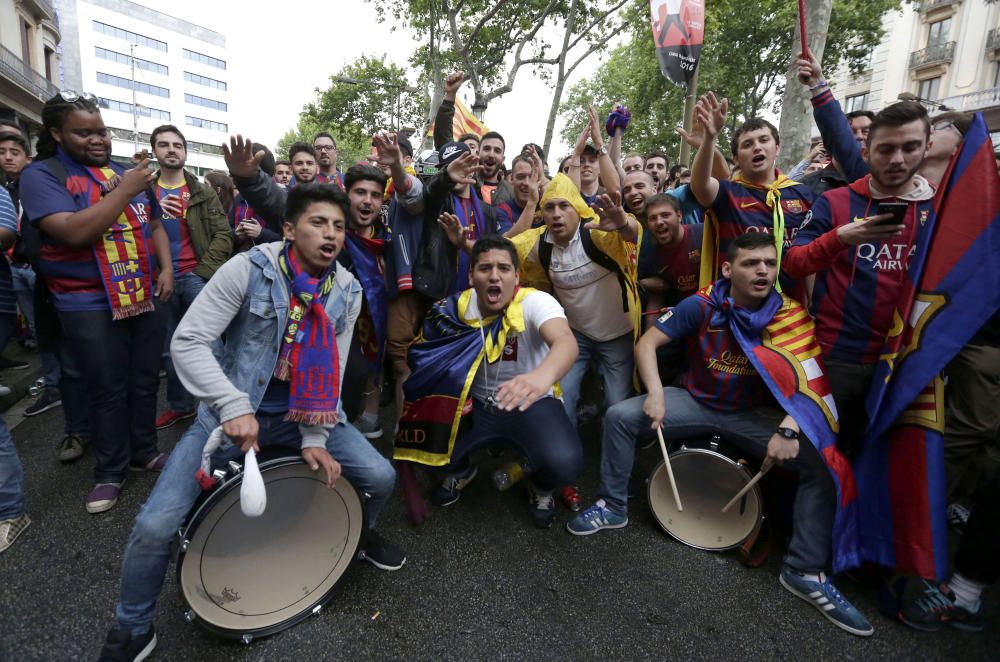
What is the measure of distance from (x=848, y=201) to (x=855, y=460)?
1.38 m

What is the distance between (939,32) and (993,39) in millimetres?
2637

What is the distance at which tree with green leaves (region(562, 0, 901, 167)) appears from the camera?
14.8 m

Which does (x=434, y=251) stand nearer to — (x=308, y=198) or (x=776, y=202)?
(x=308, y=198)

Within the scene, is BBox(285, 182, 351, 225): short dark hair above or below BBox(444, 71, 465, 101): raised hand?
below

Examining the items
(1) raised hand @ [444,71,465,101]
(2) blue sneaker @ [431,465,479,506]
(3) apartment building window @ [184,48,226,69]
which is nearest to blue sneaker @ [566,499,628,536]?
(2) blue sneaker @ [431,465,479,506]

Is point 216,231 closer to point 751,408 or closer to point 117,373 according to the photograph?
point 117,373

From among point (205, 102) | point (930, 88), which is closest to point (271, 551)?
point (930, 88)

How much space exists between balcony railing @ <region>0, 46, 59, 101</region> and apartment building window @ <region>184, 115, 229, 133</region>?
4135cm

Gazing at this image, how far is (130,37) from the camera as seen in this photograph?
52.2 meters

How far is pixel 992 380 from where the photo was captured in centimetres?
243

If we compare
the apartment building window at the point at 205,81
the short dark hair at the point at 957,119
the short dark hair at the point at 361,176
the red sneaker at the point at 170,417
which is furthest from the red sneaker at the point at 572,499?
the apartment building window at the point at 205,81

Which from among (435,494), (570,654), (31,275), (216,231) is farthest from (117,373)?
(31,275)

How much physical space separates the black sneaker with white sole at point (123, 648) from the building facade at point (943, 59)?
25.4m

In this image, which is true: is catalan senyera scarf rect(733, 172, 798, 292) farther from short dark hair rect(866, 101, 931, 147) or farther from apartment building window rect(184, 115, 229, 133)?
apartment building window rect(184, 115, 229, 133)
